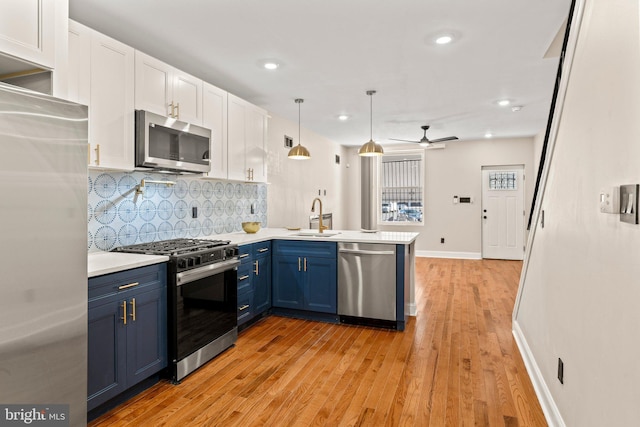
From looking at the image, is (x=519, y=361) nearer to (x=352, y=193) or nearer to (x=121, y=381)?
(x=121, y=381)

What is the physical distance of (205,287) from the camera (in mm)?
2889

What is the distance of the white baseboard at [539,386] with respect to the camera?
2039 millimetres

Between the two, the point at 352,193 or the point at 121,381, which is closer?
the point at 121,381

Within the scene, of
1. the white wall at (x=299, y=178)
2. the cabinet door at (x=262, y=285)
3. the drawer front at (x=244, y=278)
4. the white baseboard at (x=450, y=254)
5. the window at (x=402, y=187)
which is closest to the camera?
the drawer front at (x=244, y=278)

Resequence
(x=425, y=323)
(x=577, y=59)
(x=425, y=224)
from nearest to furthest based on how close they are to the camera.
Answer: (x=577, y=59) → (x=425, y=323) → (x=425, y=224)

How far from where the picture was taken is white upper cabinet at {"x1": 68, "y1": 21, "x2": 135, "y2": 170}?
7.80 feet

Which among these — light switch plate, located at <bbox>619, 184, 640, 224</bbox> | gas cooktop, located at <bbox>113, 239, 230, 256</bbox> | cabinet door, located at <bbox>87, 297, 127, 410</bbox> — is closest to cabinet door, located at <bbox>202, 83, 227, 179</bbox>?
gas cooktop, located at <bbox>113, 239, 230, 256</bbox>

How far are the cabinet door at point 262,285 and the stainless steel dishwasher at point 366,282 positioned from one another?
2.57 feet

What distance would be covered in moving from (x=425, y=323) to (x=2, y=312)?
136 inches

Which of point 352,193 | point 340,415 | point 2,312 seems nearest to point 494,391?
point 340,415

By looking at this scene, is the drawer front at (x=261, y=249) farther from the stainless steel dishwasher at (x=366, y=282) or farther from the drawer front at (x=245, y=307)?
the stainless steel dishwasher at (x=366, y=282)

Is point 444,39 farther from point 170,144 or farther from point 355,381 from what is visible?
point 355,381

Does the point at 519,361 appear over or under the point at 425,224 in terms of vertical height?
under

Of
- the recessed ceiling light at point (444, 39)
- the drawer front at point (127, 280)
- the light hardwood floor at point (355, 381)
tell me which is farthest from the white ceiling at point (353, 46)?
the light hardwood floor at point (355, 381)
